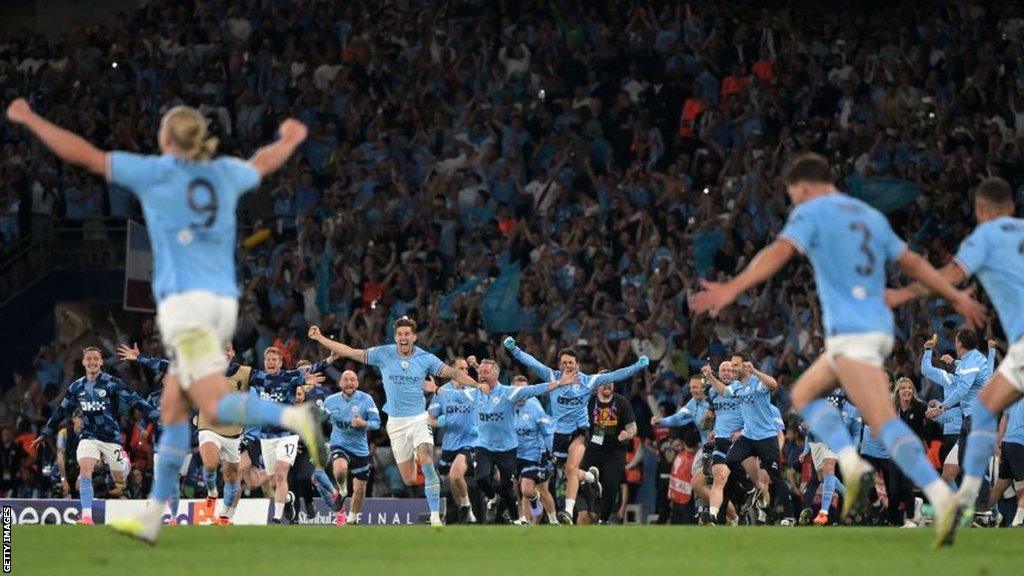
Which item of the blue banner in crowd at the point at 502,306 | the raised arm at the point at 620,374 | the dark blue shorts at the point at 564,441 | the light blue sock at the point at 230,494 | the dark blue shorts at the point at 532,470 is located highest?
the blue banner in crowd at the point at 502,306

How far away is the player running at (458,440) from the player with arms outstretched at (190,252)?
1213 centimetres

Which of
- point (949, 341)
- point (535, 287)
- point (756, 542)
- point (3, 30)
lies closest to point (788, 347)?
point (949, 341)

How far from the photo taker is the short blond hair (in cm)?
1209

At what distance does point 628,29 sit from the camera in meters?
33.4

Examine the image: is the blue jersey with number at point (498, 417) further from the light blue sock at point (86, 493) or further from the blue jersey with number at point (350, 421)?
the light blue sock at point (86, 493)

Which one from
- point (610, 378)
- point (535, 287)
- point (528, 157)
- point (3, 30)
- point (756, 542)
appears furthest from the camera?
point (3, 30)

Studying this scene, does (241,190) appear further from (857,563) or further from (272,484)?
(272,484)

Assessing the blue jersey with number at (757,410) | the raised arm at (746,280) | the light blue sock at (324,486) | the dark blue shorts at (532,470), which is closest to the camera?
the raised arm at (746,280)

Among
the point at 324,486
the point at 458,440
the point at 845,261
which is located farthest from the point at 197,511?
the point at 845,261

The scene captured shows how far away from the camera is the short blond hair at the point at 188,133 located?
12094mm

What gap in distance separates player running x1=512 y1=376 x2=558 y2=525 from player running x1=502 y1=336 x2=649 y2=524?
0.81 ft

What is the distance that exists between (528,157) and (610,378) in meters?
7.82

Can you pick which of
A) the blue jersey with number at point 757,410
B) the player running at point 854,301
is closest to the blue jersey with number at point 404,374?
the blue jersey with number at point 757,410

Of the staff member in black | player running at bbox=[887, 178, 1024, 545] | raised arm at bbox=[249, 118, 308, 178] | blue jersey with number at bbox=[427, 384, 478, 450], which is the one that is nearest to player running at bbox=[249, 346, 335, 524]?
blue jersey with number at bbox=[427, 384, 478, 450]
